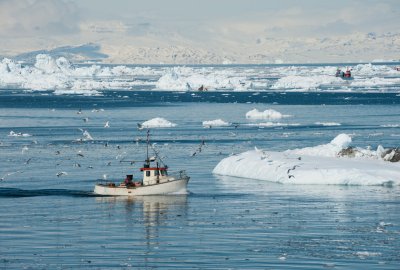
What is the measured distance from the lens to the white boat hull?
4647 centimetres

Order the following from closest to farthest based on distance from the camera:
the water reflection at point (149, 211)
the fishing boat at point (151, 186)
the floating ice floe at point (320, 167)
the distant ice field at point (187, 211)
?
the distant ice field at point (187, 211) < the water reflection at point (149, 211) < the fishing boat at point (151, 186) < the floating ice floe at point (320, 167)

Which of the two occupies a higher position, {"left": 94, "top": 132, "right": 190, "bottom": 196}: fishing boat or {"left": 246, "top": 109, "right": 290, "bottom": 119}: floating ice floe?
{"left": 246, "top": 109, "right": 290, "bottom": 119}: floating ice floe

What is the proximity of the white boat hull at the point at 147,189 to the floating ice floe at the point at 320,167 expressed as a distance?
245 inches

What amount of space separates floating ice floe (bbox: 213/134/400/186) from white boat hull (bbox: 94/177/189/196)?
6.22 metres

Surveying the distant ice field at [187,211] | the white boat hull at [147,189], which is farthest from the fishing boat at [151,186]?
the distant ice field at [187,211]

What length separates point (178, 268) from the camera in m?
29.4

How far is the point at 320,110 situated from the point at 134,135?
42.3 meters

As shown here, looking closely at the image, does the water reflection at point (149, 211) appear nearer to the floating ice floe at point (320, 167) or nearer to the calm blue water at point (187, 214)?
the calm blue water at point (187, 214)

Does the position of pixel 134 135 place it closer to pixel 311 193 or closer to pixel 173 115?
pixel 173 115

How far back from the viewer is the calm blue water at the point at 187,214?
3117cm

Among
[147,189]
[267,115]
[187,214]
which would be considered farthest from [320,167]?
[267,115]

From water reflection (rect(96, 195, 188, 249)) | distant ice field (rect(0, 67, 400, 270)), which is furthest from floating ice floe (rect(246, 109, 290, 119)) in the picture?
water reflection (rect(96, 195, 188, 249))

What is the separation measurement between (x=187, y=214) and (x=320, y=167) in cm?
1138

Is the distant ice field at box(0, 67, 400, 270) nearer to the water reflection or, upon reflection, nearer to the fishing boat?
the water reflection
